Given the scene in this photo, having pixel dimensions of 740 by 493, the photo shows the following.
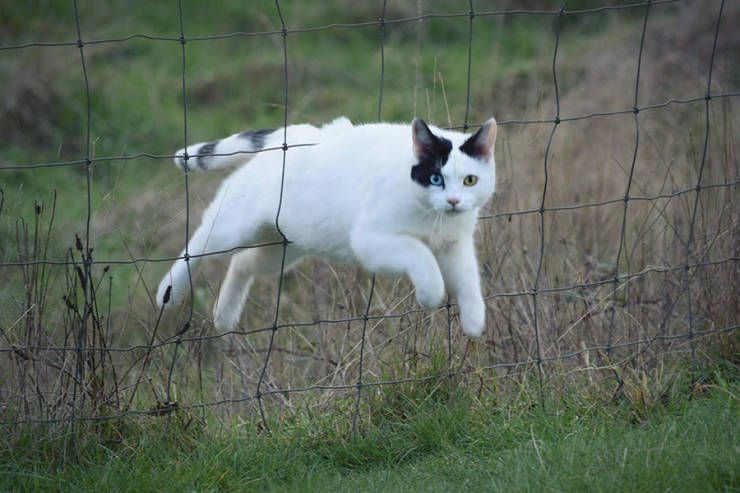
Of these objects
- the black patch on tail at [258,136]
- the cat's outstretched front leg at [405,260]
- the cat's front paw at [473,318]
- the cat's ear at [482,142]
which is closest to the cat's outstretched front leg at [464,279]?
the cat's front paw at [473,318]

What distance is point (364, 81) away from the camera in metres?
10.4

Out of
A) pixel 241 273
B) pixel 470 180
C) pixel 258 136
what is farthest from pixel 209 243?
pixel 470 180

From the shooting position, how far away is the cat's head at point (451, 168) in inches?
138

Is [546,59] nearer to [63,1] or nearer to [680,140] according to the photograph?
[680,140]

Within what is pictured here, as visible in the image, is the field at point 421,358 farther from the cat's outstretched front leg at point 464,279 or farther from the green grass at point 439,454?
the cat's outstretched front leg at point 464,279

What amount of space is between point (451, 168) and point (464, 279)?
1.63ft

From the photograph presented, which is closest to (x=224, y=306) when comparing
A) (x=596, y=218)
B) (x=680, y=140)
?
(x=596, y=218)

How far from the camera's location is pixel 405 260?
138 inches

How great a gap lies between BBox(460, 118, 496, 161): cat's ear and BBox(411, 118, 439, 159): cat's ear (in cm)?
12

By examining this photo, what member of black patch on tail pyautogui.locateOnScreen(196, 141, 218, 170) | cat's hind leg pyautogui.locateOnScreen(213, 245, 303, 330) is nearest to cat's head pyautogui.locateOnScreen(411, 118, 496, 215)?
cat's hind leg pyautogui.locateOnScreen(213, 245, 303, 330)

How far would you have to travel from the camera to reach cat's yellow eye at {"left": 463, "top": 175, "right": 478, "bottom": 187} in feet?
11.7

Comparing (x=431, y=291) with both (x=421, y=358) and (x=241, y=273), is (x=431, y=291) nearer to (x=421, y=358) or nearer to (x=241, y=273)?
(x=421, y=358)

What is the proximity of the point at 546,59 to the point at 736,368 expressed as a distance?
632cm

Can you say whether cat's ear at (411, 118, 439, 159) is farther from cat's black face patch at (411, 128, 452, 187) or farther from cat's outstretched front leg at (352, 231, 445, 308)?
cat's outstretched front leg at (352, 231, 445, 308)
